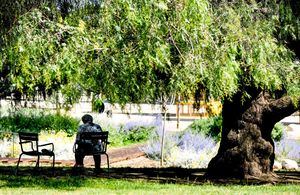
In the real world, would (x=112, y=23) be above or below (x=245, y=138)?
above

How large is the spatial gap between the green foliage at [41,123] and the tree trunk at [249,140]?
11.9 meters

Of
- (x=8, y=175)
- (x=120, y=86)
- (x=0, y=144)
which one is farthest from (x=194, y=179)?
→ (x=0, y=144)

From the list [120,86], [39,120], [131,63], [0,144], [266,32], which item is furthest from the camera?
[39,120]

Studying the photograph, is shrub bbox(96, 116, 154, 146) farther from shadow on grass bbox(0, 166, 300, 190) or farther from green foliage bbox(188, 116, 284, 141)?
shadow on grass bbox(0, 166, 300, 190)

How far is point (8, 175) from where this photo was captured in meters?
11.9

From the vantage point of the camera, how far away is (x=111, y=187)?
10148 millimetres

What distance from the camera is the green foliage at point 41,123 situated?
906 inches

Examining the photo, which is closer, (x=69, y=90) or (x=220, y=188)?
(x=69, y=90)

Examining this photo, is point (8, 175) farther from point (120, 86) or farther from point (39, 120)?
point (39, 120)

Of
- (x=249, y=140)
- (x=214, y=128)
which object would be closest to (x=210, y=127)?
(x=214, y=128)

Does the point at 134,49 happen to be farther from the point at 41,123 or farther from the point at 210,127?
the point at 41,123

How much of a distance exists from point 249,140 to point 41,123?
13.2 m

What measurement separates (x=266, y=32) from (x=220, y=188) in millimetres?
3284

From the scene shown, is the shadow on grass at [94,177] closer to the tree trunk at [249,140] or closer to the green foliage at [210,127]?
the tree trunk at [249,140]
